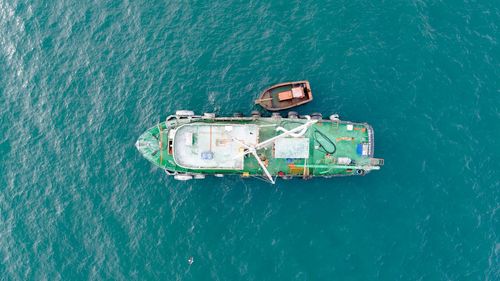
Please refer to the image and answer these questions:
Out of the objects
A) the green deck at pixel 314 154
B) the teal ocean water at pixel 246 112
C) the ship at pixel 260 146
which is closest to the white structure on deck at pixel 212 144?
the ship at pixel 260 146

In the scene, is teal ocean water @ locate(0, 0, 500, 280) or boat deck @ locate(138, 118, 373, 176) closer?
boat deck @ locate(138, 118, 373, 176)

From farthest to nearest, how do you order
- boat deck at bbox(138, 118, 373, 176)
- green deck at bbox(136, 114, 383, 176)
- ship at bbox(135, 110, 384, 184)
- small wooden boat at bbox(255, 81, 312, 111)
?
small wooden boat at bbox(255, 81, 312, 111)
green deck at bbox(136, 114, 383, 176)
boat deck at bbox(138, 118, 373, 176)
ship at bbox(135, 110, 384, 184)

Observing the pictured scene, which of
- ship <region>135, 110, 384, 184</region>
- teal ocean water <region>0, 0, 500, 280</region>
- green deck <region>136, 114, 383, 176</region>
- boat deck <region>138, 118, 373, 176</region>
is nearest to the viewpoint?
ship <region>135, 110, 384, 184</region>

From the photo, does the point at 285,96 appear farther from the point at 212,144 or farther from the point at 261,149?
the point at 212,144

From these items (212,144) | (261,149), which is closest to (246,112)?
(261,149)

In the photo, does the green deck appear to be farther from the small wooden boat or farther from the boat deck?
the small wooden boat

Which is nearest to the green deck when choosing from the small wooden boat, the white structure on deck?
the white structure on deck

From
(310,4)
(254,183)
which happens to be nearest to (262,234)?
(254,183)

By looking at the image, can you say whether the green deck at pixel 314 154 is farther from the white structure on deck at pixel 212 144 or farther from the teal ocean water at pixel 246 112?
the teal ocean water at pixel 246 112
